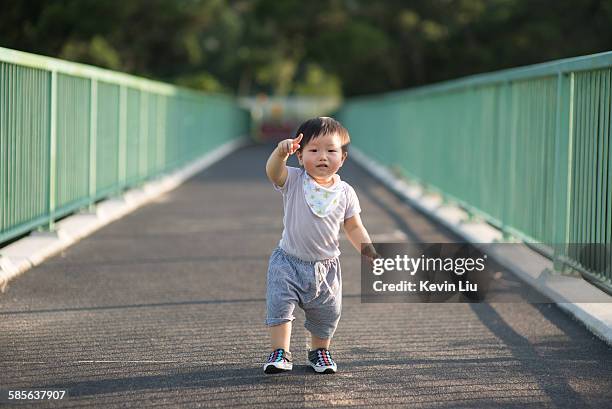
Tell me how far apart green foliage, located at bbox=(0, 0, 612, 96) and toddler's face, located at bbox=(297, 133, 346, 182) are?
111 ft

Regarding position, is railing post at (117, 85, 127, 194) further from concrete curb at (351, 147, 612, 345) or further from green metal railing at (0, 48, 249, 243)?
concrete curb at (351, 147, 612, 345)

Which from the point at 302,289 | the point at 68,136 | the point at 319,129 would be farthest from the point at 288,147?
the point at 68,136

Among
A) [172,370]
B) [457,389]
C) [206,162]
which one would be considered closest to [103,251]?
[172,370]

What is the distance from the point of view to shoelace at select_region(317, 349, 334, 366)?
17.3ft

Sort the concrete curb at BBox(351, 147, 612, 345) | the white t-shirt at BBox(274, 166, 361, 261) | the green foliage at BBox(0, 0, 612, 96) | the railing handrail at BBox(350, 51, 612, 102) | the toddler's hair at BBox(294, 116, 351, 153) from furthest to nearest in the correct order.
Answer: the green foliage at BBox(0, 0, 612, 96) < the railing handrail at BBox(350, 51, 612, 102) < the concrete curb at BBox(351, 147, 612, 345) < the white t-shirt at BBox(274, 166, 361, 261) < the toddler's hair at BBox(294, 116, 351, 153)

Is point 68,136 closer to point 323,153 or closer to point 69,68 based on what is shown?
point 69,68

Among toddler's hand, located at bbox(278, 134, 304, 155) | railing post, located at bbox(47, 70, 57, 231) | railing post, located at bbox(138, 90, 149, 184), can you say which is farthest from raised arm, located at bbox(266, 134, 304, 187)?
railing post, located at bbox(138, 90, 149, 184)

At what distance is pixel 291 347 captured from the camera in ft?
19.4

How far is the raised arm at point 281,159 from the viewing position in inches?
195

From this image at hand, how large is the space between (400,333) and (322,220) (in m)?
1.43

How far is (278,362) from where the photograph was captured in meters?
5.19

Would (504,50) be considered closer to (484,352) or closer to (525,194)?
(525,194)

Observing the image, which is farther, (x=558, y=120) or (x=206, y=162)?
(x=206, y=162)

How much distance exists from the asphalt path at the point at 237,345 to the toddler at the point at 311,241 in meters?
0.23
